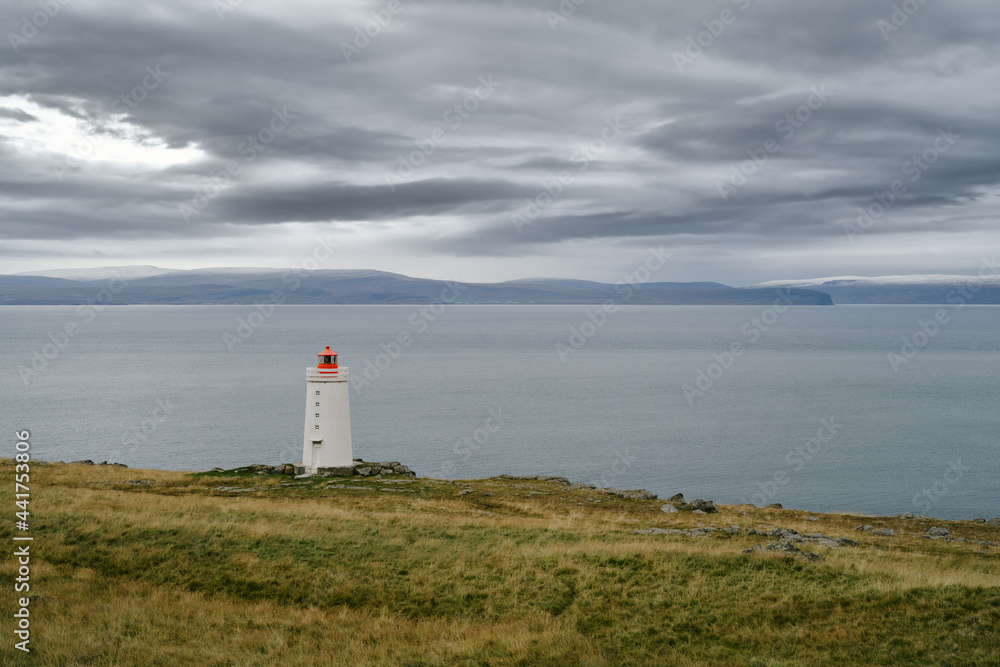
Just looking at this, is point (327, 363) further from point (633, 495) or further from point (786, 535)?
point (786, 535)

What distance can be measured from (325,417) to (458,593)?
25.7 meters

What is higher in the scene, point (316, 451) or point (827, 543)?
point (316, 451)

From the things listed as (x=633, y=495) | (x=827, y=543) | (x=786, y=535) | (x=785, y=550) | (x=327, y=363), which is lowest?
(x=633, y=495)

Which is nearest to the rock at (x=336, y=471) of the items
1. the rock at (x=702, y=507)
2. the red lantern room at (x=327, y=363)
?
the red lantern room at (x=327, y=363)

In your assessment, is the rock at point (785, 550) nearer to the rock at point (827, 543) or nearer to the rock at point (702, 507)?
the rock at point (827, 543)

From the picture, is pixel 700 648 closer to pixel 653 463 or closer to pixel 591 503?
pixel 591 503

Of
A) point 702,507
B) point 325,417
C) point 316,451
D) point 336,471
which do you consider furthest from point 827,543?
point 316,451

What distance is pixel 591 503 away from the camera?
3756cm

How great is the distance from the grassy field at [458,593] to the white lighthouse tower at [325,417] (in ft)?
47.8

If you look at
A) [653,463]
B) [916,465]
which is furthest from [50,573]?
[916,465]

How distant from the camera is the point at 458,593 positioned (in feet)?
62.1

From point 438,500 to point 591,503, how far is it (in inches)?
310

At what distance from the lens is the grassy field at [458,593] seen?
1520 centimetres

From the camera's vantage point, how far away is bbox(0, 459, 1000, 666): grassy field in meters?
15.2
